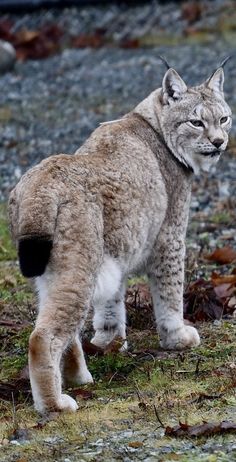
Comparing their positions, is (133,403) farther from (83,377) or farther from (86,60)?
(86,60)

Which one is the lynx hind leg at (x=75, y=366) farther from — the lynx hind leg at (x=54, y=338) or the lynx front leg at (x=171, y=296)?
the lynx front leg at (x=171, y=296)

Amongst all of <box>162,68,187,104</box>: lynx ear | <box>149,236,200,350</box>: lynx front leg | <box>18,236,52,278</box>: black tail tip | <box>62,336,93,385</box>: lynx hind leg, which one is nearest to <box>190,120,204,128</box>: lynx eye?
<box>162,68,187,104</box>: lynx ear

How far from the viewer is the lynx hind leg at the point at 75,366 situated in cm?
675

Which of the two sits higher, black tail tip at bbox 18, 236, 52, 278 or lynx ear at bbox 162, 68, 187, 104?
lynx ear at bbox 162, 68, 187, 104

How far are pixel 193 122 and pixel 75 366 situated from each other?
175cm

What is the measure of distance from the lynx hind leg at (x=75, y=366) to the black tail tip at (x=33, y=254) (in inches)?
25.7

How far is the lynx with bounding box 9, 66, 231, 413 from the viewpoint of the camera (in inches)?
244

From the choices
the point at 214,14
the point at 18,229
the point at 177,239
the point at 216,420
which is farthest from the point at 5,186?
the point at 214,14

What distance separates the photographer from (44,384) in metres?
6.16

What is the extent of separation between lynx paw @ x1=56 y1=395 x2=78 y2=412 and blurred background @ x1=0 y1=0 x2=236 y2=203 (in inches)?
254

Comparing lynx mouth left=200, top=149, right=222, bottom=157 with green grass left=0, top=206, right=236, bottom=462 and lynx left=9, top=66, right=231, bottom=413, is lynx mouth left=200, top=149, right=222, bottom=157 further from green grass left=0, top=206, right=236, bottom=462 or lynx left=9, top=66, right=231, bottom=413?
green grass left=0, top=206, right=236, bottom=462

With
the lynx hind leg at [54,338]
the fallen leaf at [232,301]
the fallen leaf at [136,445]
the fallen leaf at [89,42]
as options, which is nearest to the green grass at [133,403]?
the fallen leaf at [136,445]

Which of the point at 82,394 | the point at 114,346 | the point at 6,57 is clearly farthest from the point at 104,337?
the point at 6,57

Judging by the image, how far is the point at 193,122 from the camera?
7605mm
